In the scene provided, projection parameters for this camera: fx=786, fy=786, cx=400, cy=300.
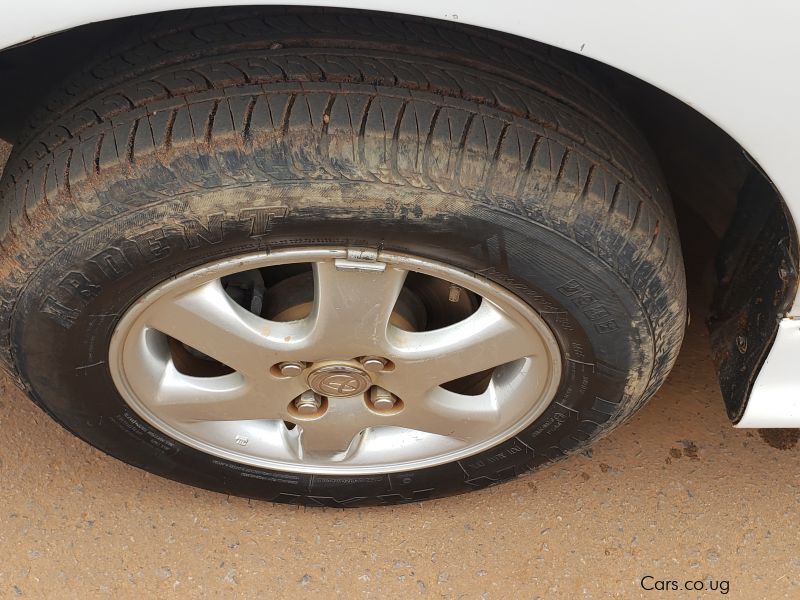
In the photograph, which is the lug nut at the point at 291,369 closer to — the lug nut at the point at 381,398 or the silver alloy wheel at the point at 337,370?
the silver alloy wheel at the point at 337,370

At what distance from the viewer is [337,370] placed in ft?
5.28

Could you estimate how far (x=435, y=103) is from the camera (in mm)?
1306

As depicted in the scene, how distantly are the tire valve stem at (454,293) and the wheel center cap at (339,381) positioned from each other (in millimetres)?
237

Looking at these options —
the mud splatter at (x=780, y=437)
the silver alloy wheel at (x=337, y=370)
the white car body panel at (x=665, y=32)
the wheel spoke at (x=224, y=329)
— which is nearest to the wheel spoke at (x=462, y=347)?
the silver alloy wheel at (x=337, y=370)

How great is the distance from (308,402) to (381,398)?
0.53ft

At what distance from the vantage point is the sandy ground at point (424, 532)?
193 centimetres

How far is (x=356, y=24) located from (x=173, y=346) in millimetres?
820

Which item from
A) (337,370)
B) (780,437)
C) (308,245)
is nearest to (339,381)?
(337,370)

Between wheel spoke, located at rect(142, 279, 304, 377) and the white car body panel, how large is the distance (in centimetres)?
54

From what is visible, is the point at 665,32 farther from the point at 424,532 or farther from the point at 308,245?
the point at 424,532

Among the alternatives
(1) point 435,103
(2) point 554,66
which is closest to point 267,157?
(1) point 435,103

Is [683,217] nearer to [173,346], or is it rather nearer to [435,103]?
[435,103]

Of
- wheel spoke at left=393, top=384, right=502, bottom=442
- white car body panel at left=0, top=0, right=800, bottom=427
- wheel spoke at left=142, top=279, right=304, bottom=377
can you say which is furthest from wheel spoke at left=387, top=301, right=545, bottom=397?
white car body panel at left=0, top=0, right=800, bottom=427

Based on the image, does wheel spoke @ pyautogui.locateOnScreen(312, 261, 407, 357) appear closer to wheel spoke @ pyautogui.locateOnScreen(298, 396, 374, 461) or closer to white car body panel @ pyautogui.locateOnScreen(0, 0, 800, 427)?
wheel spoke @ pyautogui.locateOnScreen(298, 396, 374, 461)
